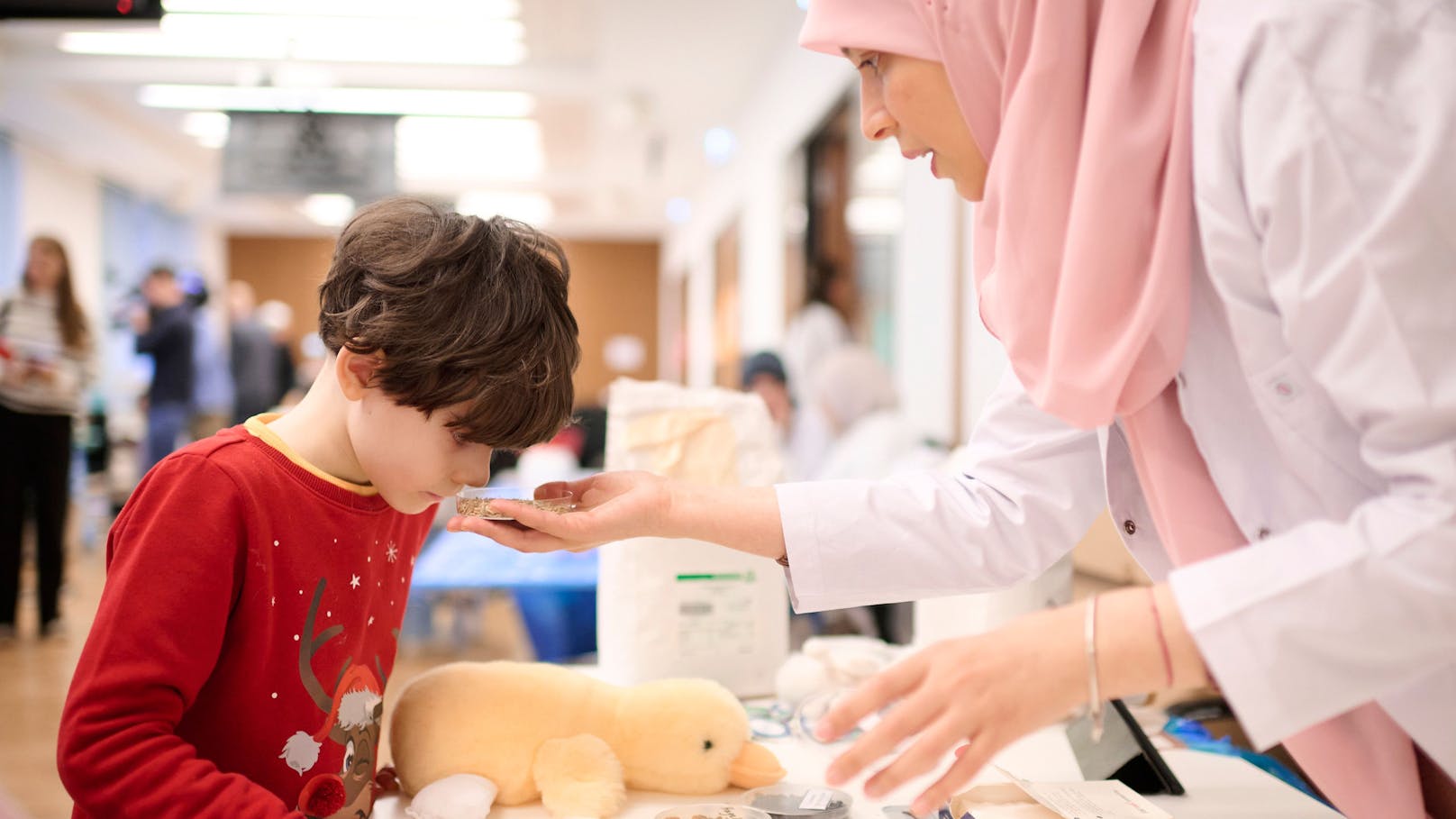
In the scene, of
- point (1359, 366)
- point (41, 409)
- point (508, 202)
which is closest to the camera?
point (1359, 366)

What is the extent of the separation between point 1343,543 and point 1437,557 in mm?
53

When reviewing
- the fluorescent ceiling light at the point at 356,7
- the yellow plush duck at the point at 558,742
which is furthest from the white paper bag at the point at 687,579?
the fluorescent ceiling light at the point at 356,7

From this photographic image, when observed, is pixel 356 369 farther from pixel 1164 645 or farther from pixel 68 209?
pixel 68 209

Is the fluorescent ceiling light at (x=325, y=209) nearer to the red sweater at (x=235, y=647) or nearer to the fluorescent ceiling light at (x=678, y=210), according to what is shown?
the fluorescent ceiling light at (x=678, y=210)

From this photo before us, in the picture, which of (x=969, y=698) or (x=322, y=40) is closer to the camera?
(x=969, y=698)

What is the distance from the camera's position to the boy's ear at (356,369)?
1.03 m

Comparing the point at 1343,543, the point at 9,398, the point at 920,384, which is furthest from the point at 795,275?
the point at 1343,543

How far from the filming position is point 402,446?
1059 mm

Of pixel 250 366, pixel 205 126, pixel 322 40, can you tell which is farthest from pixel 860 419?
pixel 205 126

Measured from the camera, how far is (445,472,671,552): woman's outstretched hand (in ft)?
3.59

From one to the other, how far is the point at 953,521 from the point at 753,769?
357 millimetres

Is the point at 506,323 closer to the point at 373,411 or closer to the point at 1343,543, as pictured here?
the point at 373,411

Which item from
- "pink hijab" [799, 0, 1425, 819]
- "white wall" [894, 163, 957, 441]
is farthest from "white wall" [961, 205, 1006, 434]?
"pink hijab" [799, 0, 1425, 819]

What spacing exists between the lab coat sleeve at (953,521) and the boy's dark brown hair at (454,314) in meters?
0.32
